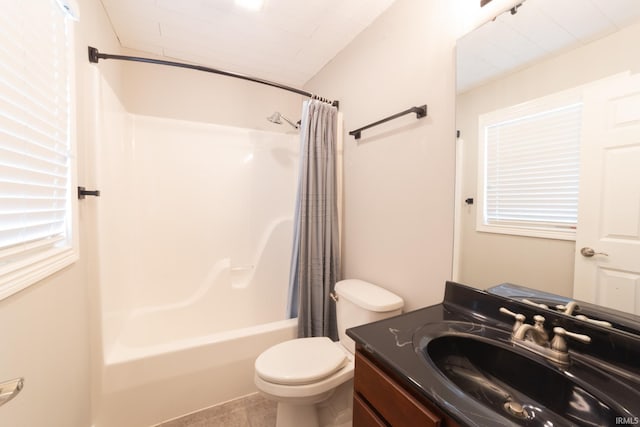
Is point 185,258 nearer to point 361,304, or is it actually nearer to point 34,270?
point 34,270

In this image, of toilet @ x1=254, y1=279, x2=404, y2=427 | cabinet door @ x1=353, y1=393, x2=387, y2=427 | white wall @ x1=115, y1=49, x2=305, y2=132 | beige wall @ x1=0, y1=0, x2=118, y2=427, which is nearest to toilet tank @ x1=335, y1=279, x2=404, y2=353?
toilet @ x1=254, y1=279, x2=404, y2=427

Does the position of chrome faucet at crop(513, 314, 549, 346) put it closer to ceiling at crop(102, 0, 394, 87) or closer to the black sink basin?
the black sink basin

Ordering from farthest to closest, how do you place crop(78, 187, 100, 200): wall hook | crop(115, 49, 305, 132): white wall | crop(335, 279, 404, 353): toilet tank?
crop(115, 49, 305, 132): white wall → crop(335, 279, 404, 353): toilet tank → crop(78, 187, 100, 200): wall hook

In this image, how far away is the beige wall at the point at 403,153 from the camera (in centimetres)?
115

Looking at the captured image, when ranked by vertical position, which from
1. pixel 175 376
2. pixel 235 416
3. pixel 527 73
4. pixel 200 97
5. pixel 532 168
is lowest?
pixel 235 416

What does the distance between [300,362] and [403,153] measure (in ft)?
3.92

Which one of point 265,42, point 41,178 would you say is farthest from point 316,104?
point 41,178

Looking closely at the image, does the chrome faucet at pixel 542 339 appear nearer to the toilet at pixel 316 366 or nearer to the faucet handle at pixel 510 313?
the faucet handle at pixel 510 313

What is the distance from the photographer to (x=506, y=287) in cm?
94

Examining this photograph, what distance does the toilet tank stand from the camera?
1.25 metres

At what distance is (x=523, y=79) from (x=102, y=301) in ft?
7.05

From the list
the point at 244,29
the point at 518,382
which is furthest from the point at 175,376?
the point at 244,29

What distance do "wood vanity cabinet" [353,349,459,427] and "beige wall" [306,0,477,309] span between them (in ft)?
1.96

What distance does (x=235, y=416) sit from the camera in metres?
1.45
